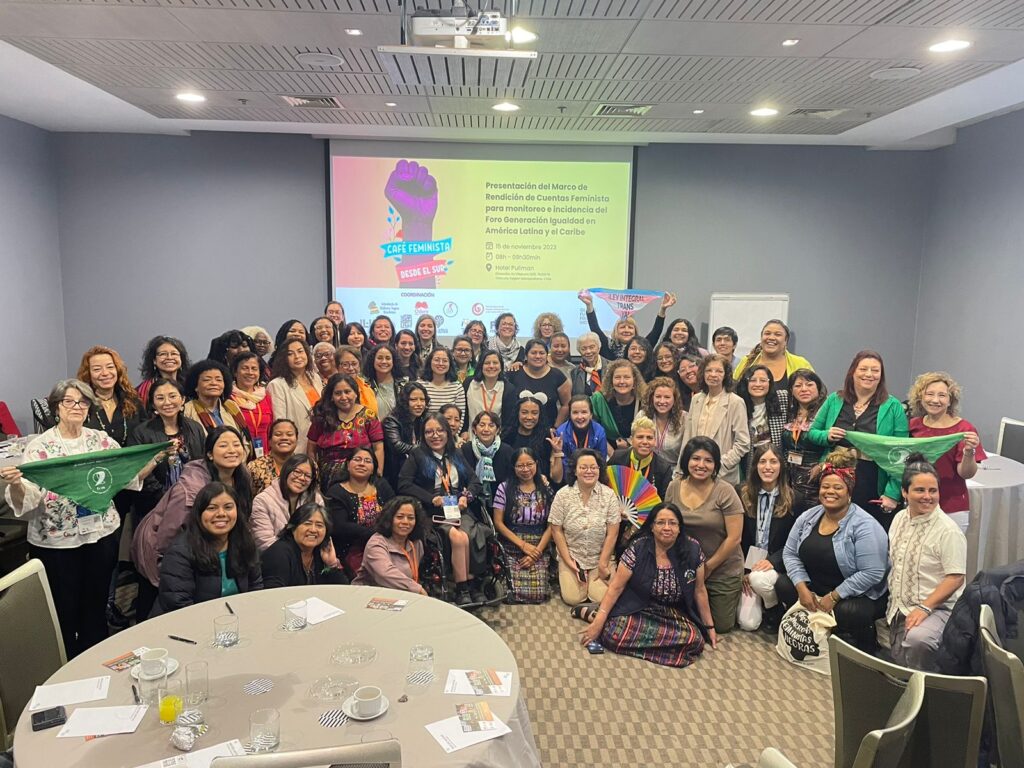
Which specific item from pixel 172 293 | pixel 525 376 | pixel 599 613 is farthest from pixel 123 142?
pixel 599 613

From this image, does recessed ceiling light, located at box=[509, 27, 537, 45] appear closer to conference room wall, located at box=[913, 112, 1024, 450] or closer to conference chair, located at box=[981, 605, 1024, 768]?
conference chair, located at box=[981, 605, 1024, 768]

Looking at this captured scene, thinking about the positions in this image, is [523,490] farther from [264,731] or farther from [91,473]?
[264,731]

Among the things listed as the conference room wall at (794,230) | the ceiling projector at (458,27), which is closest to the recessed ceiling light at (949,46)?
the ceiling projector at (458,27)

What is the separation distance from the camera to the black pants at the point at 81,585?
3637mm

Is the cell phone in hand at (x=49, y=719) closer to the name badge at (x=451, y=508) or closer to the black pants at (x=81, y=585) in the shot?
the black pants at (x=81, y=585)

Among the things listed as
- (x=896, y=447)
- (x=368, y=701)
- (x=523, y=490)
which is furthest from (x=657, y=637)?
(x=368, y=701)

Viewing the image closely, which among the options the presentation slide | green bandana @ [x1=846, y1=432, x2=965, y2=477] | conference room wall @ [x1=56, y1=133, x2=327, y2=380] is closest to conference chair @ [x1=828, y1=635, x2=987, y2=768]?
green bandana @ [x1=846, y1=432, x2=965, y2=477]

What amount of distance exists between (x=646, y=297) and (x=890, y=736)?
20.0ft

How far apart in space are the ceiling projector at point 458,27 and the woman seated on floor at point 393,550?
2492 millimetres

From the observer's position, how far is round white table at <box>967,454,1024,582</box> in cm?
455

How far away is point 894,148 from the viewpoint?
27.6 ft

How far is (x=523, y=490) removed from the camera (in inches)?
194

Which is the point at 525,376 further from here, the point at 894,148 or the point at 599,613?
the point at 894,148

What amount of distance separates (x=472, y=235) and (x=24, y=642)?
20.9 ft
